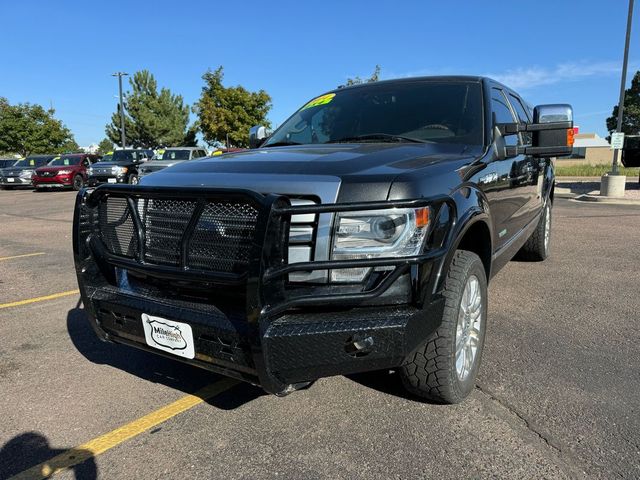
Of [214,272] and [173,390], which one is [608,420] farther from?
[173,390]

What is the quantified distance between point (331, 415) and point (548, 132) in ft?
7.71

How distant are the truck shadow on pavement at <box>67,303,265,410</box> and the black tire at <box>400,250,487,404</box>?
0.98 metres

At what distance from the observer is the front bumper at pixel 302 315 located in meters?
2.07

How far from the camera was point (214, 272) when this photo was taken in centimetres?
229

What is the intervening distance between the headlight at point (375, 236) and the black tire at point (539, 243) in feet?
13.7

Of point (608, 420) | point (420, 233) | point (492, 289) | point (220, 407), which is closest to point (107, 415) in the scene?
point (220, 407)

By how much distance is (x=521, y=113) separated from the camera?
5062 millimetres

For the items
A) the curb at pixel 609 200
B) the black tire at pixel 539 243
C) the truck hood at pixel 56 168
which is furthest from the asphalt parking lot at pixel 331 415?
the truck hood at pixel 56 168

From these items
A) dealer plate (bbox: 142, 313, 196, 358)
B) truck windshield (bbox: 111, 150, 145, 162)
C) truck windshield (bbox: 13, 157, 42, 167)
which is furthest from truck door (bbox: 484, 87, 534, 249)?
truck windshield (bbox: 13, 157, 42, 167)

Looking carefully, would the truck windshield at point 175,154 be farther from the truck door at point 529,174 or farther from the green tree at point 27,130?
the green tree at point 27,130

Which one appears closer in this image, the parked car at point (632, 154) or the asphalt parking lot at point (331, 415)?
the asphalt parking lot at point (331, 415)

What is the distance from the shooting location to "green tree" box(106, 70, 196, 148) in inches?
2029

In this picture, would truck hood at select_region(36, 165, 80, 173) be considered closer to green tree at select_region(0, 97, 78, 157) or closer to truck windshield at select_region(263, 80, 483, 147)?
truck windshield at select_region(263, 80, 483, 147)

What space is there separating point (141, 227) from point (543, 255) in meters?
5.17
